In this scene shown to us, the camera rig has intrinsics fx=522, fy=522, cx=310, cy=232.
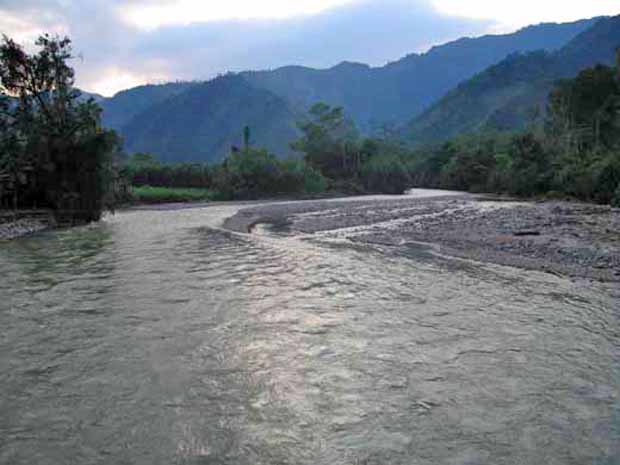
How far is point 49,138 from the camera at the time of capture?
36.6 metres

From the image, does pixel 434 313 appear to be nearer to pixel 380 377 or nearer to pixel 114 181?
pixel 380 377

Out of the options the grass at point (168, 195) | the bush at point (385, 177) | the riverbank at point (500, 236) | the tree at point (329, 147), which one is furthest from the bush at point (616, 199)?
the tree at point (329, 147)

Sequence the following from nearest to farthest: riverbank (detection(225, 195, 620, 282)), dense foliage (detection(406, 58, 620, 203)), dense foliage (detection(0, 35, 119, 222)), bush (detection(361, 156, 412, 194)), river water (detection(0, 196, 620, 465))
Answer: river water (detection(0, 196, 620, 465)) < riverbank (detection(225, 195, 620, 282)) < dense foliage (detection(0, 35, 119, 222)) < dense foliage (detection(406, 58, 620, 203)) < bush (detection(361, 156, 412, 194))

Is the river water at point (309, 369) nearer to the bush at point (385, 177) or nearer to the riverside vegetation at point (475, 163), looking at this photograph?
the riverside vegetation at point (475, 163)

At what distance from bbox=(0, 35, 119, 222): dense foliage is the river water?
73.4 ft

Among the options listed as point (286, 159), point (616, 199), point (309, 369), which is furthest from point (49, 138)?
point (286, 159)

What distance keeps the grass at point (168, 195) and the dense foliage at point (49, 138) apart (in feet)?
86.1

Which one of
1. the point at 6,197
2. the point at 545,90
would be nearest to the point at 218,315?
the point at 6,197

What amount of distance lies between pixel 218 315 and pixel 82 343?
3087 millimetres

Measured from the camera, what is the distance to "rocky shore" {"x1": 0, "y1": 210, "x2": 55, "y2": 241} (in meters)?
30.4

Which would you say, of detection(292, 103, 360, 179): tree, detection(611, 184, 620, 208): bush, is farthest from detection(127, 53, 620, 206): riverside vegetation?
detection(292, 103, 360, 179): tree

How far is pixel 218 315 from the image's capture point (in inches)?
481

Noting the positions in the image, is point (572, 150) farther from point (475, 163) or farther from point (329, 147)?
point (329, 147)

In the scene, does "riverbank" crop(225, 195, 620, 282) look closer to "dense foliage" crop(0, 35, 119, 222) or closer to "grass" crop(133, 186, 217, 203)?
"dense foliage" crop(0, 35, 119, 222)
